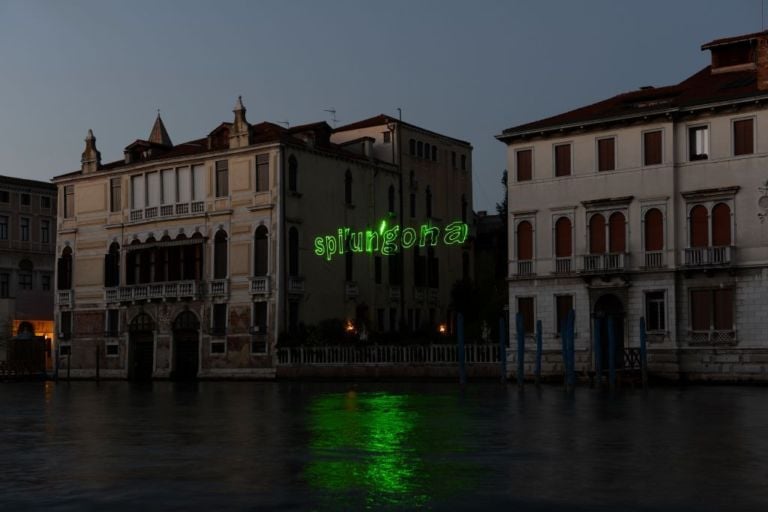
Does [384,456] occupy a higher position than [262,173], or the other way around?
[262,173]

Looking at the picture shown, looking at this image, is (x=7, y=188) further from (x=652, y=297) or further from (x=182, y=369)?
(x=652, y=297)

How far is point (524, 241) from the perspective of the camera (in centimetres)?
4700

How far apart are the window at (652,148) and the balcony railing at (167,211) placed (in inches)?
890

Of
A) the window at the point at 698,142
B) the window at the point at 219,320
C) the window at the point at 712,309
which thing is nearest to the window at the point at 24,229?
the window at the point at 219,320

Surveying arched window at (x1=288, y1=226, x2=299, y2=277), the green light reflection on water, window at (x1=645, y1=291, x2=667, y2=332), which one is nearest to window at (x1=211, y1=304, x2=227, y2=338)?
arched window at (x1=288, y1=226, x2=299, y2=277)

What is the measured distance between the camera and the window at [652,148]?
144 ft

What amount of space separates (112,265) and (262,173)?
11401mm

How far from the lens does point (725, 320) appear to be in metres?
42.2

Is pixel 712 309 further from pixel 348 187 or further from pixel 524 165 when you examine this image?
pixel 348 187

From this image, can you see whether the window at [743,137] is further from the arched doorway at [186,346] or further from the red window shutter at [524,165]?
the arched doorway at [186,346]

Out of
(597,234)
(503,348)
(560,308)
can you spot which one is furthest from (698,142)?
(503,348)

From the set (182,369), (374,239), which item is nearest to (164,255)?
(182,369)

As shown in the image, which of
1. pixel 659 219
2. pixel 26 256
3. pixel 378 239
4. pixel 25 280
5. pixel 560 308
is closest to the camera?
pixel 659 219

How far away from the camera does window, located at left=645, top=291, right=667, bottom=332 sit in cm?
4347
